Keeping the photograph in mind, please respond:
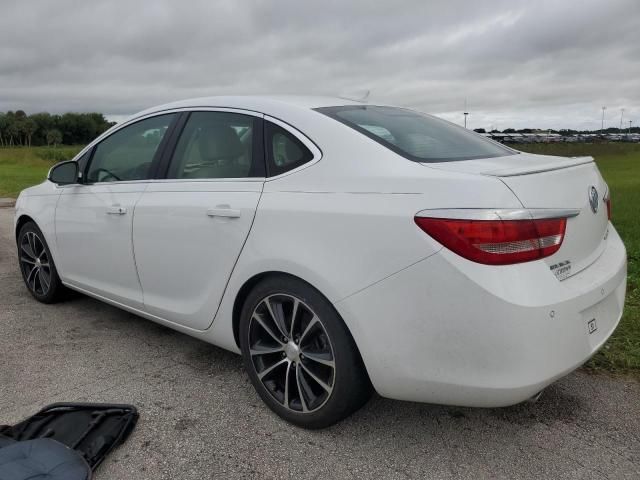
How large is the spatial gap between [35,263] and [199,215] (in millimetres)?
2504

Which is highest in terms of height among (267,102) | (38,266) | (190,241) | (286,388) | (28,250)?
(267,102)

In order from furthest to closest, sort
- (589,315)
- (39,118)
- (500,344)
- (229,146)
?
1. (39,118)
2. (229,146)
3. (589,315)
4. (500,344)

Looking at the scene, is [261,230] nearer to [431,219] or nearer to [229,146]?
[229,146]

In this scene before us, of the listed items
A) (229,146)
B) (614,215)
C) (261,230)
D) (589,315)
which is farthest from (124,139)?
(614,215)

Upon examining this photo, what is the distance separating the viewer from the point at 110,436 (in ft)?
8.80

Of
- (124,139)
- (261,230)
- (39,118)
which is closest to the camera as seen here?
(261,230)

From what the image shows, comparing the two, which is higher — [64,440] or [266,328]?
[266,328]

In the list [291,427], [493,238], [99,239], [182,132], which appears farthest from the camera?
[99,239]

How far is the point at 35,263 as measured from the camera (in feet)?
15.9

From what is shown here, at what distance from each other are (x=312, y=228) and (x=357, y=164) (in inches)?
13.8

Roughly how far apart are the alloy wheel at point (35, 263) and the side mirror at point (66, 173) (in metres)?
0.69

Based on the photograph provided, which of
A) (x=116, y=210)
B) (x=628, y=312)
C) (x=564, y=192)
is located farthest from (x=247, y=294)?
(x=628, y=312)

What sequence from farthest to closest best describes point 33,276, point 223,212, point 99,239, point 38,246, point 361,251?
point 33,276 < point 38,246 < point 99,239 < point 223,212 < point 361,251

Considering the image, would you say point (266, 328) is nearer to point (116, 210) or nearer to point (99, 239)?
point (116, 210)
